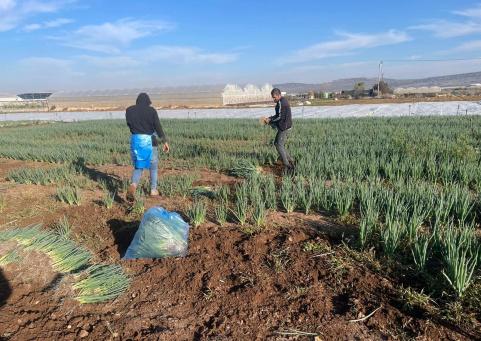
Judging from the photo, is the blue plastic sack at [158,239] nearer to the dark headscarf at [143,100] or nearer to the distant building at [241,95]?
the dark headscarf at [143,100]

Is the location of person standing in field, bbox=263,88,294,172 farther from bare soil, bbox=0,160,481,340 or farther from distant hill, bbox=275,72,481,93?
distant hill, bbox=275,72,481,93

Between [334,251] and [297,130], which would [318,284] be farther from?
[297,130]

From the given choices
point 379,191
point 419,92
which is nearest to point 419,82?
point 419,92

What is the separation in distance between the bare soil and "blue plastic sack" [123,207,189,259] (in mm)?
82

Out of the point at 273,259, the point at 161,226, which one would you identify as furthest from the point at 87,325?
the point at 273,259

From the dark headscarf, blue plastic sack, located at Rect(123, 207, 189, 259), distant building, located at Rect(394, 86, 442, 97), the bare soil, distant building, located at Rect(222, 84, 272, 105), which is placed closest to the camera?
the bare soil

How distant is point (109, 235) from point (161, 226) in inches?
41.1

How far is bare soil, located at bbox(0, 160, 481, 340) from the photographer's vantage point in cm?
244

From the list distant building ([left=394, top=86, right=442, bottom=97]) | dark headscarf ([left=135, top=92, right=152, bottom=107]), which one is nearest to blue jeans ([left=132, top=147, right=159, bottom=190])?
dark headscarf ([left=135, top=92, right=152, bottom=107])

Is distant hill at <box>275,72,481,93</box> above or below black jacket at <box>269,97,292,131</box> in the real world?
below

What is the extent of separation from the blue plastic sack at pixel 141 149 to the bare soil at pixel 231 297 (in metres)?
1.62

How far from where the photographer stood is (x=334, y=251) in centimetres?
325

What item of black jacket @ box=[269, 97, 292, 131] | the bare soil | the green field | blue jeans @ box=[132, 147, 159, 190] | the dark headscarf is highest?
the dark headscarf

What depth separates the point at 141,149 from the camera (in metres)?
5.39
